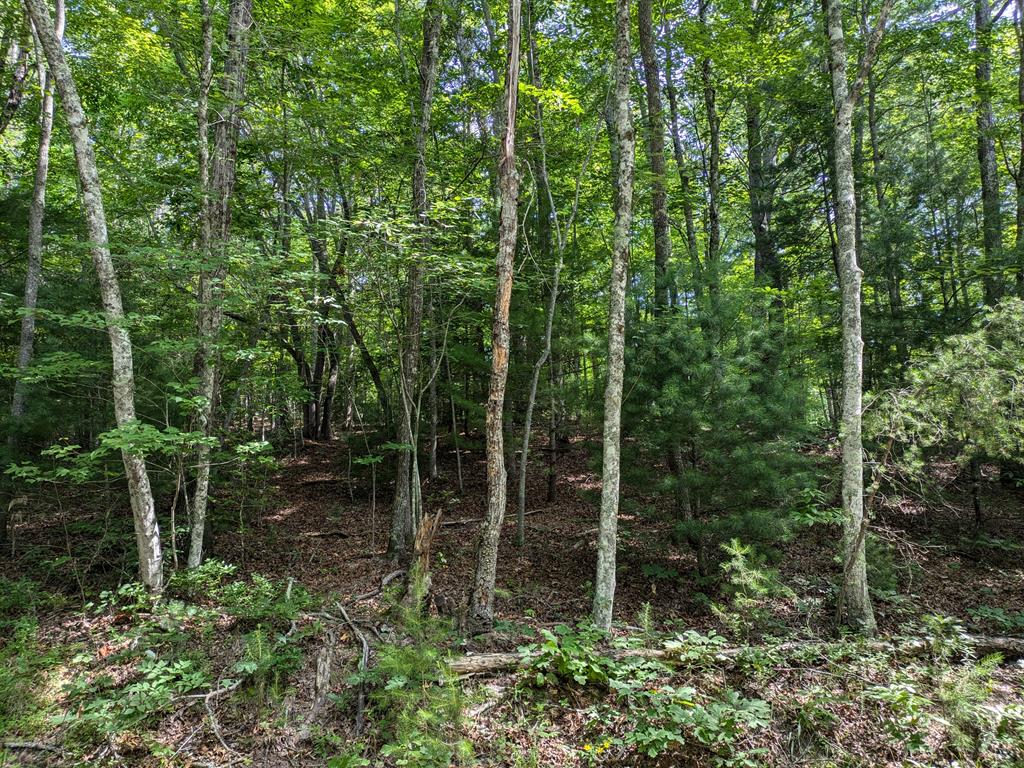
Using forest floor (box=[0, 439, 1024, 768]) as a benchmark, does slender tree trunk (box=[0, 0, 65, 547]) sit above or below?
above

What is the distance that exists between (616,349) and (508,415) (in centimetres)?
528

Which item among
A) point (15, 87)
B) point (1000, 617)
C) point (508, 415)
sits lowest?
point (1000, 617)

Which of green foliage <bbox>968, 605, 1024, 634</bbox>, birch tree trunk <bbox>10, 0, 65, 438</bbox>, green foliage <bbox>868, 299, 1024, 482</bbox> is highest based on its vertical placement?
birch tree trunk <bbox>10, 0, 65, 438</bbox>

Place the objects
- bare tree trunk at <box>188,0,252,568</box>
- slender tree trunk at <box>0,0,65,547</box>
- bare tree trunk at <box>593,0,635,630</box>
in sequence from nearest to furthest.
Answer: bare tree trunk at <box>593,0,635,630</box> → bare tree trunk at <box>188,0,252,568</box> → slender tree trunk at <box>0,0,65,547</box>

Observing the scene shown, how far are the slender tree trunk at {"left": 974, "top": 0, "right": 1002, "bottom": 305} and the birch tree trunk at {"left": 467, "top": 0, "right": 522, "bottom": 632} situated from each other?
853 cm

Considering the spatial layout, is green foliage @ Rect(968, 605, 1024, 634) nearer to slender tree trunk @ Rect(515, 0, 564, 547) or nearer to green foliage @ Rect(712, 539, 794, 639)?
green foliage @ Rect(712, 539, 794, 639)

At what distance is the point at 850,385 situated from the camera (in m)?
6.30

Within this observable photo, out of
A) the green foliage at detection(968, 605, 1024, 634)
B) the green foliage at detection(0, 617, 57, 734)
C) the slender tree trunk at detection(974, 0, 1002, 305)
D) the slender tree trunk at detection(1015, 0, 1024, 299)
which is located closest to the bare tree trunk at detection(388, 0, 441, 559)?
the green foliage at detection(0, 617, 57, 734)

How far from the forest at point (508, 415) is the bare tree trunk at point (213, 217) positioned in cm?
7

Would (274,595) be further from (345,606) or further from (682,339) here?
(682,339)

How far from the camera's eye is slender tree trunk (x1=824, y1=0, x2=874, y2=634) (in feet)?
20.1

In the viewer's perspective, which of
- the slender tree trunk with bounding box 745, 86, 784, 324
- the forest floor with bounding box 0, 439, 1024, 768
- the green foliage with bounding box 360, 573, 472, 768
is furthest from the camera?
the slender tree trunk with bounding box 745, 86, 784, 324

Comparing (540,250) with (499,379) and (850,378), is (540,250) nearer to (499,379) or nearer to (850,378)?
(499,379)

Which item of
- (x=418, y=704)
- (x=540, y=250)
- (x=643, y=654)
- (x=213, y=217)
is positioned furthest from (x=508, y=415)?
(x=418, y=704)
